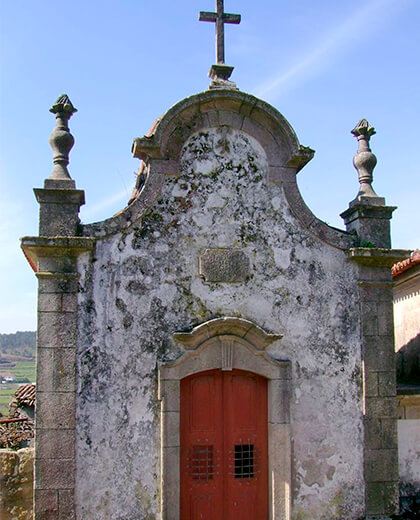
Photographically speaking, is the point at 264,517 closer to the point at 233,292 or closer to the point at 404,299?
the point at 233,292

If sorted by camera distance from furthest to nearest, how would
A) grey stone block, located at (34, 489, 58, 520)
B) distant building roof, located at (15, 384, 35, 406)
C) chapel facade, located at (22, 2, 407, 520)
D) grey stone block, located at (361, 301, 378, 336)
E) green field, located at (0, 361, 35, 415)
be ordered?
green field, located at (0, 361, 35, 415) < distant building roof, located at (15, 384, 35, 406) < grey stone block, located at (361, 301, 378, 336) < chapel facade, located at (22, 2, 407, 520) < grey stone block, located at (34, 489, 58, 520)

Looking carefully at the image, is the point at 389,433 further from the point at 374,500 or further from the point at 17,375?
the point at 17,375

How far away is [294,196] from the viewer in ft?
27.5

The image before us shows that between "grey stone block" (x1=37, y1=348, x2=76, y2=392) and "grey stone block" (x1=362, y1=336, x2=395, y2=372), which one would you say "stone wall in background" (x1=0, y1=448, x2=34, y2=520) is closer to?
"grey stone block" (x1=37, y1=348, x2=76, y2=392)

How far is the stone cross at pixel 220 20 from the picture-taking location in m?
8.66

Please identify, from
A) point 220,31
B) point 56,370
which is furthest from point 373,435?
point 220,31

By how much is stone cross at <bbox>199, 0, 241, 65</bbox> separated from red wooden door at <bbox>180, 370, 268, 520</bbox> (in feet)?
15.0

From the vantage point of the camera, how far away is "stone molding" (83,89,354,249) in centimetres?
791

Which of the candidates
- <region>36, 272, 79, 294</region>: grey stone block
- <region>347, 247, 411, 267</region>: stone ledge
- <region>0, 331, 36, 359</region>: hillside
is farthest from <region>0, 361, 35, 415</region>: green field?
<region>347, 247, 411, 267</region>: stone ledge

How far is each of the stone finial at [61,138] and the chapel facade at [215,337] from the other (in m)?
0.02

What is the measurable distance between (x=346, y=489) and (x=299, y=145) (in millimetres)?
4738

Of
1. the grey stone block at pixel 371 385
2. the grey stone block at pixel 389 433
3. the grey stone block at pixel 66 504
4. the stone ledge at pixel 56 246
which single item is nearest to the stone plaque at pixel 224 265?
the stone ledge at pixel 56 246

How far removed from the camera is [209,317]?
25.7 feet

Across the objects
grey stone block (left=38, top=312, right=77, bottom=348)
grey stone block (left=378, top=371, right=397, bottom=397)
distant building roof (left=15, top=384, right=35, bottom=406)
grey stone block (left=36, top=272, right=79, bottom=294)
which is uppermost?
grey stone block (left=36, top=272, right=79, bottom=294)
